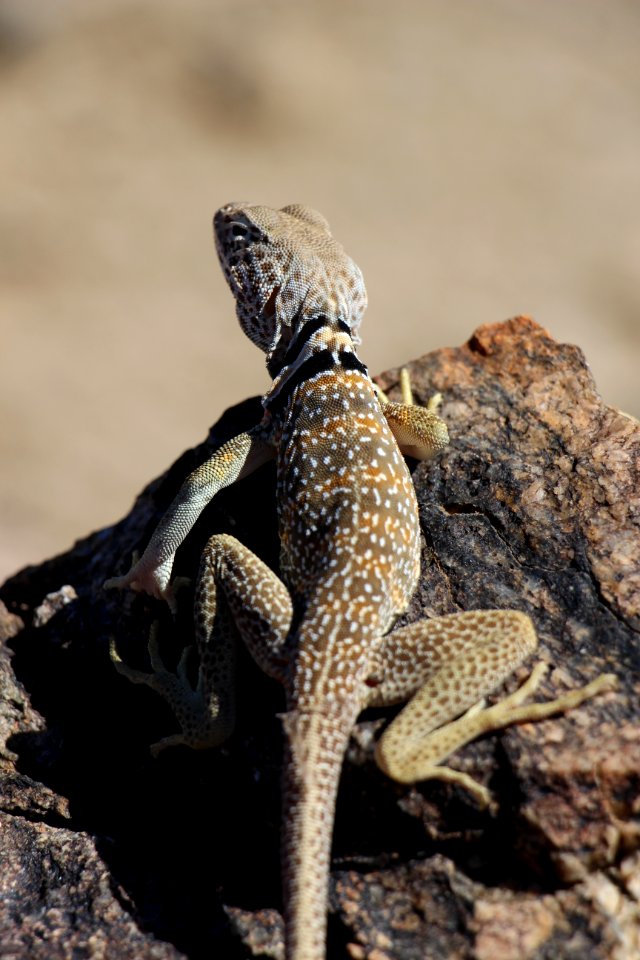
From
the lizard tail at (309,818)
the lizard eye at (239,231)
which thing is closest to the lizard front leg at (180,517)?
the lizard eye at (239,231)

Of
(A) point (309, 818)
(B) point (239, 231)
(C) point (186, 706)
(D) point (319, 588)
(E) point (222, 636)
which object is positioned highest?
(B) point (239, 231)

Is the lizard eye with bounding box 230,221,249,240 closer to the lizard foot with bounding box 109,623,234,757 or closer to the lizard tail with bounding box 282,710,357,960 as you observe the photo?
the lizard foot with bounding box 109,623,234,757

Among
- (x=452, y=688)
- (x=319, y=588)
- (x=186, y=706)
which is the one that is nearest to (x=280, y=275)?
(x=319, y=588)

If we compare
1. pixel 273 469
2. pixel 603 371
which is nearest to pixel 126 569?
pixel 273 469

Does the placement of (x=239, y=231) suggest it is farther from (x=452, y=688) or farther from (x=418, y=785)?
(x=418, y=785)

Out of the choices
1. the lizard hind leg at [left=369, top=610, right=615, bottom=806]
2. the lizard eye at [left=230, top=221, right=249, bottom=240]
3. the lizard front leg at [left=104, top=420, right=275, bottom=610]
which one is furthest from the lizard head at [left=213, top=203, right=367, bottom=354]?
the lizard hind leg at [left=369, top=610, right=615, bottom=806]

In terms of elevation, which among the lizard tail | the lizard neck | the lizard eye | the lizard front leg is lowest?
the lizard tail

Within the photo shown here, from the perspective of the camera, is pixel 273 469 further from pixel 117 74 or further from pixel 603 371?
pixel 117 74

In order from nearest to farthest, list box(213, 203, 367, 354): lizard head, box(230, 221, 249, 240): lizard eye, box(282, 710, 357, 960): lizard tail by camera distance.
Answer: box(282, 710, 357, 960): lizard tail < box(213, 203, 367, 354): lizard head < box(230, 221, 249, 240): lizard eye
